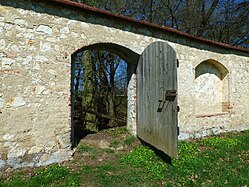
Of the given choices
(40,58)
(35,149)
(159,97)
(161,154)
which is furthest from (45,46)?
(161,154)

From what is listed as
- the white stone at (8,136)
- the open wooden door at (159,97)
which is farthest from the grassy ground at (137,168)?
the white stone at (8,136)

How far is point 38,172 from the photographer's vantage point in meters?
3.42

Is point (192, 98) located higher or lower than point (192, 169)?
higher

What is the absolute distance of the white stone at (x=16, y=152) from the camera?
343cm

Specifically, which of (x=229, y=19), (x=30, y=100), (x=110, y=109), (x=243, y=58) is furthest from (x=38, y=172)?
(x=229, y=19)

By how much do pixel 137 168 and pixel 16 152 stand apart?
7.33ft

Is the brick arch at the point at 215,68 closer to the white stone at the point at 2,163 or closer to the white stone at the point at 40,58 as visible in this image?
the white stone at the point at 40,58

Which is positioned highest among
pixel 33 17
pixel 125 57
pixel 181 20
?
pixel 181 20

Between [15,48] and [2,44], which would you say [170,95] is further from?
[2,44]

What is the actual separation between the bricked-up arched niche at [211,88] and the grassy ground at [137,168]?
1946 mm

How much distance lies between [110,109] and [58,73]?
16.6 feet

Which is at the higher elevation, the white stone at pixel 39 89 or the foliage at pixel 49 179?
the white stone at pixel 39 89

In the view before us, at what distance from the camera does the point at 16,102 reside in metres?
3.53

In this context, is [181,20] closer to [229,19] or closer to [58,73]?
[229,19]
